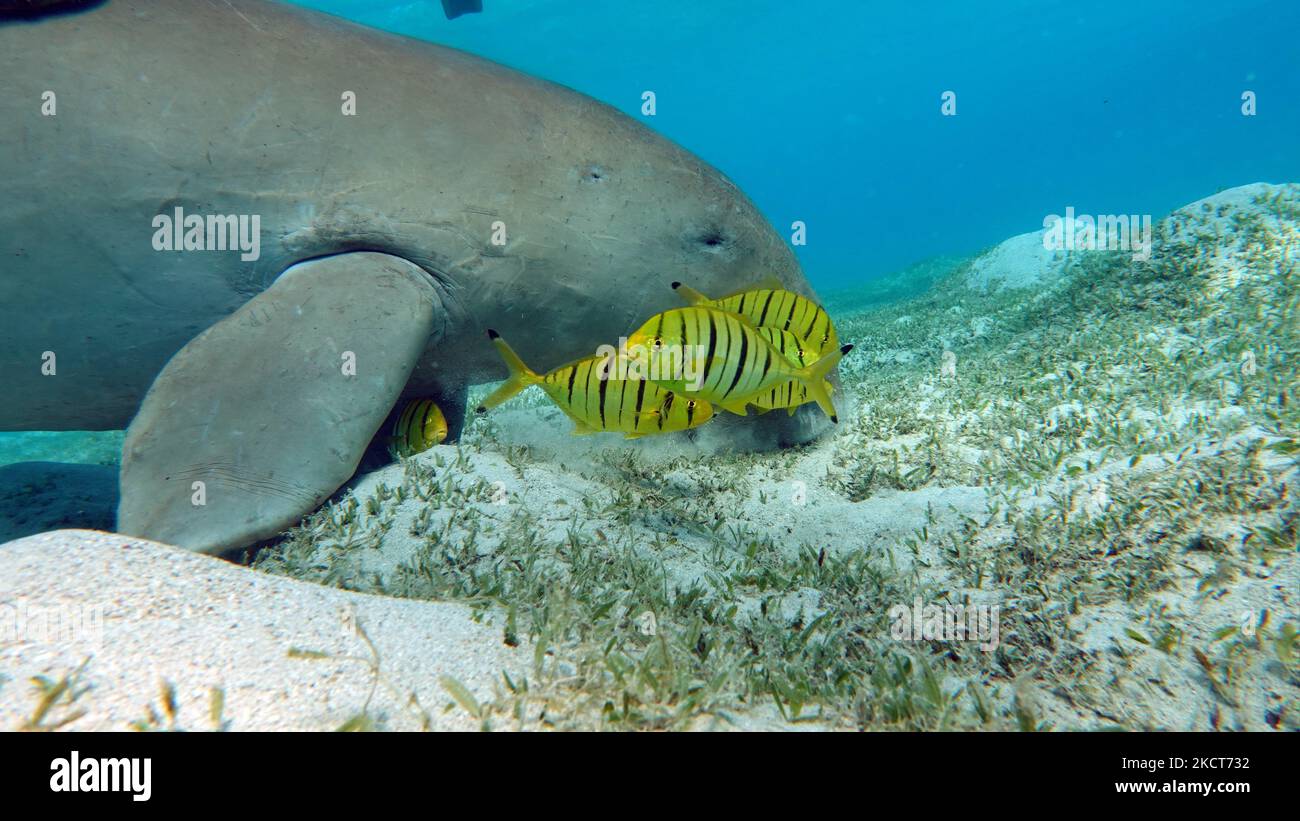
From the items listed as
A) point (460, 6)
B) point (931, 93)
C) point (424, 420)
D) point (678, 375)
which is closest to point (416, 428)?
point (424, 420)

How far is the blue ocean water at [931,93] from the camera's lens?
61812mm

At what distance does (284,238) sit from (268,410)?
1347mm

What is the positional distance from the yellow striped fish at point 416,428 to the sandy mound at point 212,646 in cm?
215

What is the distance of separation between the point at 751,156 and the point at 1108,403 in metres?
195

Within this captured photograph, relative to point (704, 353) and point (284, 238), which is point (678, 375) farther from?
point (284, 238)

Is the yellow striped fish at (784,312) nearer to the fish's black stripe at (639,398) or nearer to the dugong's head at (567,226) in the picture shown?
the dugong's head at (567,226)

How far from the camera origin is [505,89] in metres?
4.19

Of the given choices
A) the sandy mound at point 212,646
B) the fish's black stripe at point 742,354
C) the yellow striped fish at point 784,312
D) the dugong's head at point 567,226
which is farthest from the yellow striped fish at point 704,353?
the dugong's head at point 567,226

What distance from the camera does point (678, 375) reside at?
8.27ft

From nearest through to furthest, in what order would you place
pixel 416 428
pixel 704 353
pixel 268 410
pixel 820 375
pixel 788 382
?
pixel 704 353, pixel 820 375, pixel 268 410, pixel 788 382, pixel 416 428

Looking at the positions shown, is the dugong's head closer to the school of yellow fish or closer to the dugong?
the dugong
